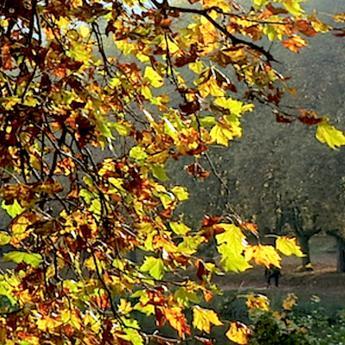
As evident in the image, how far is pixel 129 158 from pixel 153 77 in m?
0.38

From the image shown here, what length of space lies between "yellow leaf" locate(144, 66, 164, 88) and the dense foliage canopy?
6 centimetres

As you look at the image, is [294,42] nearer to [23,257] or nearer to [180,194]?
[180,194]

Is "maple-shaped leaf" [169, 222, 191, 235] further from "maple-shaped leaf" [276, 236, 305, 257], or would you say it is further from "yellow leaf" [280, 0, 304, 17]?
"yellow leaf" [280, 0, 304, 17]

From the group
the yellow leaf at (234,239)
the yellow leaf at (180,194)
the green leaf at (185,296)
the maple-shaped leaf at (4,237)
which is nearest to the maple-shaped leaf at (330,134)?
the yellow leaf at (234,239)

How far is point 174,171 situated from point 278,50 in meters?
5.21

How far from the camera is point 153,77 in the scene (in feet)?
9.51

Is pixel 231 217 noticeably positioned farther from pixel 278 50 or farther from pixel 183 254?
pixel 278 50

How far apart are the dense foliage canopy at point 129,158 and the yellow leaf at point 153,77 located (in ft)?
0.19

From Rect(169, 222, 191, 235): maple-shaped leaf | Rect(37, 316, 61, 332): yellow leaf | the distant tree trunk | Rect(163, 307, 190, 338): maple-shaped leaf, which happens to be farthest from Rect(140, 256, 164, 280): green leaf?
the distant tree trunk

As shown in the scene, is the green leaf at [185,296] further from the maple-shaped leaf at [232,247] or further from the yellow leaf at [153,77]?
the yellow leaf at [153,77]

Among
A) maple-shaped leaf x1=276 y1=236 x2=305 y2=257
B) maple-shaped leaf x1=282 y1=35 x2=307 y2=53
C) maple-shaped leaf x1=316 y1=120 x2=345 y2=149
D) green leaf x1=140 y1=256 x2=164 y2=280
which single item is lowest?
green leaf x1=140 y1=256 x2=164 y2=280

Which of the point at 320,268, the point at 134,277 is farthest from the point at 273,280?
the point at 134,277

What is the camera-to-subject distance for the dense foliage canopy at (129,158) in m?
2.12

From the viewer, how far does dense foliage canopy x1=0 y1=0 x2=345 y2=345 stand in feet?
6.95
